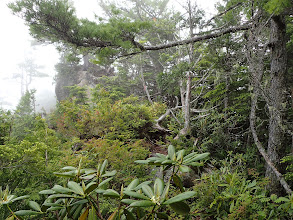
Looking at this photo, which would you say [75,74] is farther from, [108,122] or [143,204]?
[143,204]

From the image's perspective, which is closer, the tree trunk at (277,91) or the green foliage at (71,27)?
the green foliage at (71,27)

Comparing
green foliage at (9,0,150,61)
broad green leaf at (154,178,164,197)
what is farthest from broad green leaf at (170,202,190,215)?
green foliage at (9,0,150,61)

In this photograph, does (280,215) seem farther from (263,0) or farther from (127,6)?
(127,6)

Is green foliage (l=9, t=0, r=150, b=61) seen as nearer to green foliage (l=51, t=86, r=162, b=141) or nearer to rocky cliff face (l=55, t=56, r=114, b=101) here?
green foliage (l=51, t=86, r=162, b=141)

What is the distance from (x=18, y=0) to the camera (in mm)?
2711

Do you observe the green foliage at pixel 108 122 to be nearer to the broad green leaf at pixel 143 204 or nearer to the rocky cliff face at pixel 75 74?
the broad green leaf at pixel 143 204

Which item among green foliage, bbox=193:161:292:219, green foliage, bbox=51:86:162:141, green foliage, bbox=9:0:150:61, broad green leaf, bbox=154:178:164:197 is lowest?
green foliage, bbox=193:161:292:219

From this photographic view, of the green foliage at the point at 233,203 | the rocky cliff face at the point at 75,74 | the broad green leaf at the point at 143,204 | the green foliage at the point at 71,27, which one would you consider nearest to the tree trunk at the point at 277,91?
the green foliage at the point at 233,203

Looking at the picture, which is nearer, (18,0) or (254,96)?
(18,0)

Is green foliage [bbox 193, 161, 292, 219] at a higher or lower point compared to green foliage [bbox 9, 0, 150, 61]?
lower

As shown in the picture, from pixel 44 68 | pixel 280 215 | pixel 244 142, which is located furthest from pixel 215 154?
pixel 44 68

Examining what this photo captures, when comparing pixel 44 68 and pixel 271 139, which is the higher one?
pixel 44 68

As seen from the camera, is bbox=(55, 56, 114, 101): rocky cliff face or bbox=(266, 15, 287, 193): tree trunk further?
bbox=(55, 56, 114, 101): rocky cliff face

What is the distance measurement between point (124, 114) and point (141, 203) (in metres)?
4.04
